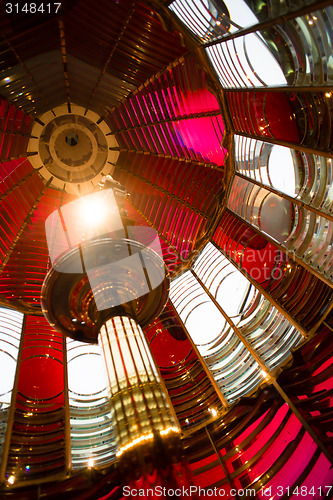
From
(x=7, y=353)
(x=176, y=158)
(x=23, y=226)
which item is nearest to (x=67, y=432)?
(x=7, y=353)

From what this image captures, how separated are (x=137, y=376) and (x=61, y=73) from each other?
8.93ft

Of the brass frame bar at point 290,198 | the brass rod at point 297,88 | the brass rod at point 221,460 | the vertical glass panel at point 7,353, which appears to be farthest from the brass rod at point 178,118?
the brass rod at point 221,460

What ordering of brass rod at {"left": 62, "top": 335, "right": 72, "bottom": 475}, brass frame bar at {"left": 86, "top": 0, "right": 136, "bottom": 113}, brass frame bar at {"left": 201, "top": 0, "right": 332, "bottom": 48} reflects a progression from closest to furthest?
brass frame bar at {"left": 201, "top": 0, "right": 332, "bottom": 48}
brass rod at {"left": 62, "top": 335, "right": 72, "bottom": 475}
brass frame bar at {"left": 86, "top": 0, "right": 136, "bottom": 113}

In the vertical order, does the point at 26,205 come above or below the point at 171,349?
above

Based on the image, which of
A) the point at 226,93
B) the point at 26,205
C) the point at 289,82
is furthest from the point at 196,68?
the point at 26,205

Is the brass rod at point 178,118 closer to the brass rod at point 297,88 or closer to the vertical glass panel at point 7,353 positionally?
the brass rod at point 297,88

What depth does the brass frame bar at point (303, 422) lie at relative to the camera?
1906mm

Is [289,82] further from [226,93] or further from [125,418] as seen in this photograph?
[125,418]

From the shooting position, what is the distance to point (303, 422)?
2080 mm

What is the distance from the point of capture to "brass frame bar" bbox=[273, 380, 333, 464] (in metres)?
1.91

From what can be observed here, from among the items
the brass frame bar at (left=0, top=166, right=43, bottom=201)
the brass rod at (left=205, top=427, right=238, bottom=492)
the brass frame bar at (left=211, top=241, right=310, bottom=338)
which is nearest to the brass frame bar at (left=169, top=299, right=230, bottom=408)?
the brass rod at (left=205, top=427, right=238, bottom=492)

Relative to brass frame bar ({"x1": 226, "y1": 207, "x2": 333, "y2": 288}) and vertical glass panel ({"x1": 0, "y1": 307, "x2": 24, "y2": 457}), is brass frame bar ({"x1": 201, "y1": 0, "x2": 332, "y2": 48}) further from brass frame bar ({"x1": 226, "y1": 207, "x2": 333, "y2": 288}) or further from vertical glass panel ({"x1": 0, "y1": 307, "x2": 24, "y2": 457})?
vertical glass panel ({"x1": 0, "y1": 307, "x2": 24, "y2": 457})

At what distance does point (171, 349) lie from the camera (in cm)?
302

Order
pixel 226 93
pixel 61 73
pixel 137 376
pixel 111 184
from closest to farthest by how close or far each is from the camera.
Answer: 1. pixel 137 376
2. pixel 111 184
3. pixel 226 93
4. pixel 61 73
